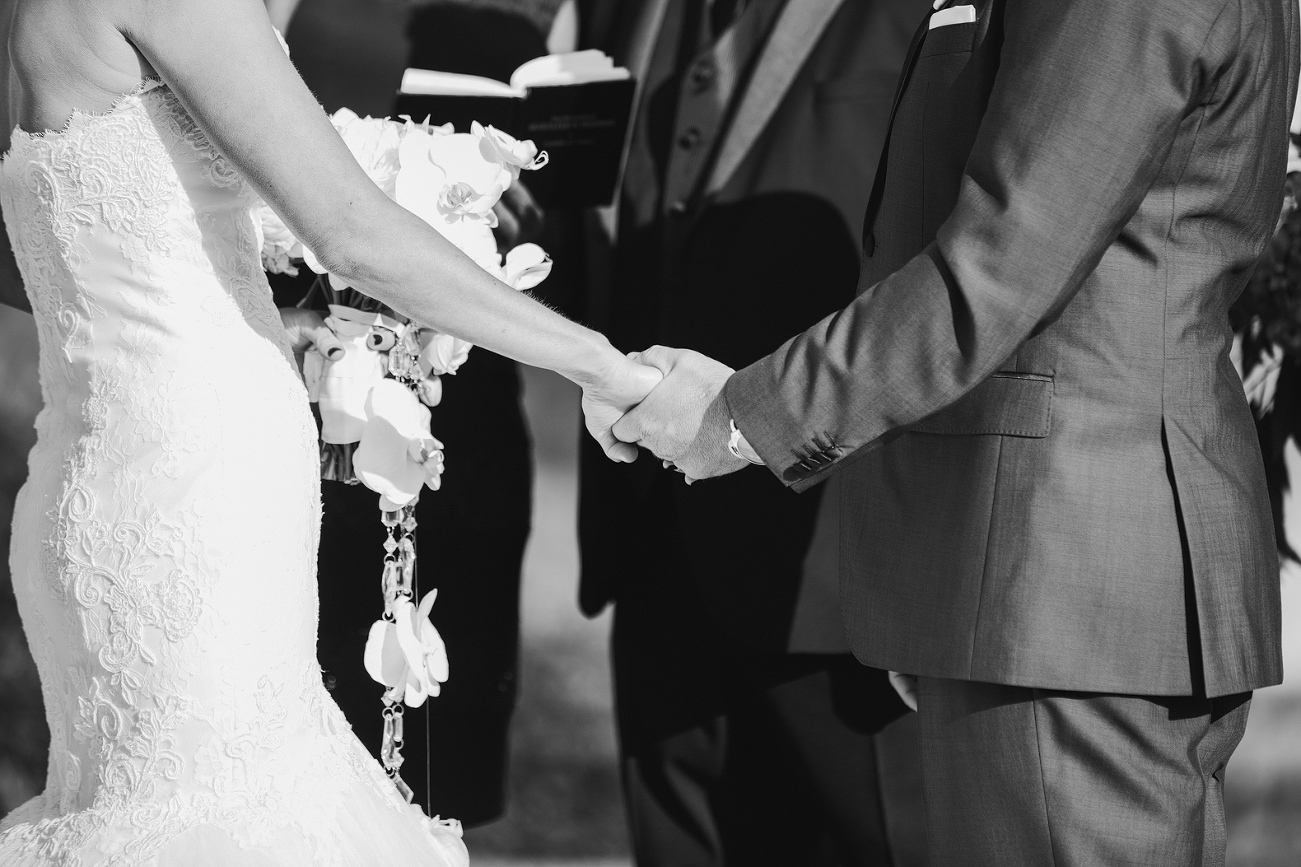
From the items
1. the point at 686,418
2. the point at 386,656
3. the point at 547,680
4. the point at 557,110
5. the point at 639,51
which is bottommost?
the point at 547,680

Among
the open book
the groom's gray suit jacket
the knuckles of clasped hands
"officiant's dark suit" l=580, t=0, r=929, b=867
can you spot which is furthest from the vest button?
the groom's gray suit jacket

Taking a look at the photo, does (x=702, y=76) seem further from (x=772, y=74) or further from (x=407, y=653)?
(x=407, y=653)

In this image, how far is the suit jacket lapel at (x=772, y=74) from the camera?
2057 millimetres

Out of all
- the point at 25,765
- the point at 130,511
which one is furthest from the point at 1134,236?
the point at 25,765

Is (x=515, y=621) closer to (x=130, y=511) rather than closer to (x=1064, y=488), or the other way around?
(x=130, y=511)

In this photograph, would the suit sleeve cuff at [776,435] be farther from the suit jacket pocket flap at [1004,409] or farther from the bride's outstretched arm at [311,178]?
the bride's outstretched arm at [311,178]

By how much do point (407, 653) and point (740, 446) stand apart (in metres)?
0.58

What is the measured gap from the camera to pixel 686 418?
1.59m

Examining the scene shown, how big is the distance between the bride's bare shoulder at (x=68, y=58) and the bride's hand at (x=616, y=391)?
0.65 m

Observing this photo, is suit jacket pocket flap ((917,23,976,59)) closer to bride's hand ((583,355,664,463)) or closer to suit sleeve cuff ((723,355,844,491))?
suit sleeve cuff ((723,355,844,491))

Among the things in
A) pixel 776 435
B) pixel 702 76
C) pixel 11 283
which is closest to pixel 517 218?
pixel 702 76

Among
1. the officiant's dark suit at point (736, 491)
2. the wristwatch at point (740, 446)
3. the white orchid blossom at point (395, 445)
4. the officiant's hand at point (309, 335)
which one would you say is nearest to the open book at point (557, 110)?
the officiant's dark suit at point (736, 491)

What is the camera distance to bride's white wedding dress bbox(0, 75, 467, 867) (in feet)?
4.33

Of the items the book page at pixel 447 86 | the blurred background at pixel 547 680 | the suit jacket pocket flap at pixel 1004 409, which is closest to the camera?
the suit jacket pocket flap at pixel 1004 409
